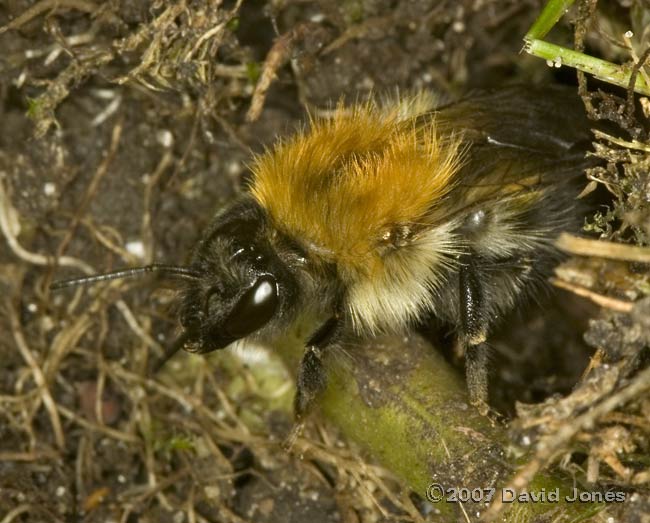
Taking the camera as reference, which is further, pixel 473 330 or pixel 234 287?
pixel 473 330

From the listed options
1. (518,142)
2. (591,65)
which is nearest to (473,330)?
(518,142)

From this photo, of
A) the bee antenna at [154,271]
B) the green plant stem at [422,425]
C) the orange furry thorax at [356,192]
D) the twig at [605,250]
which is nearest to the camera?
the twig at [605,250]

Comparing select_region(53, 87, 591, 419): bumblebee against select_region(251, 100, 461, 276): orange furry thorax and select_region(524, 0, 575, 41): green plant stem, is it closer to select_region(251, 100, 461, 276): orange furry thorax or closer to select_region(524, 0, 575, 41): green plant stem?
select_region(251, 100, 461, 276): orange furry thorax

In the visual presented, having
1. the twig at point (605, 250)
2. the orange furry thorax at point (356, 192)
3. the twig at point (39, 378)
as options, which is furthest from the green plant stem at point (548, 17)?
the twig at point (39, 378)

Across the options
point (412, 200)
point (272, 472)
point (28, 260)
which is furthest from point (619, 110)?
point (28, 260)

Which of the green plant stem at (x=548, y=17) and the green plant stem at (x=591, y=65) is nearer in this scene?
the green plant stem at (x=591, y=65)

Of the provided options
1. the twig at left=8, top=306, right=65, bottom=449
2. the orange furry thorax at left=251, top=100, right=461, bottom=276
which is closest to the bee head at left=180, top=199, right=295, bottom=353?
the orange furry thorax at left=251, top=100, right=461, bottom=276

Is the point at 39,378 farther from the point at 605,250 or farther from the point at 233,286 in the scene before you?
the point at 605,250

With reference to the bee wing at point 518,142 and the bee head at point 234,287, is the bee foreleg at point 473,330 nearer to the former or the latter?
the bee wing at point 518,142
